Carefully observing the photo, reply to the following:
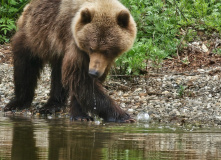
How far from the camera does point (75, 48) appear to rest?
666 cm

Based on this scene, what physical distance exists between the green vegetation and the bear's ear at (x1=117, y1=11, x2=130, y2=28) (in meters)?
2.63

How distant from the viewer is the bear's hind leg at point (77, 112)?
6848 millimetres

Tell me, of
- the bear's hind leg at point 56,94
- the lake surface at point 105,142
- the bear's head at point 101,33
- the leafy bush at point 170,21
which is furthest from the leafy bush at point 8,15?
the lake surface at point 105,142

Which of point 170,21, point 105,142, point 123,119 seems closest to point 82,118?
point 123,119

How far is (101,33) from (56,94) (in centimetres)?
223

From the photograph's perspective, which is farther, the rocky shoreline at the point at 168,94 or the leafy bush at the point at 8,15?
the leafy bush at the point at 8,15

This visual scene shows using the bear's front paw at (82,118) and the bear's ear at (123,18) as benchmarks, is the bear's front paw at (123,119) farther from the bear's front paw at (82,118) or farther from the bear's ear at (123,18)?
the bear's ear at (123,18)

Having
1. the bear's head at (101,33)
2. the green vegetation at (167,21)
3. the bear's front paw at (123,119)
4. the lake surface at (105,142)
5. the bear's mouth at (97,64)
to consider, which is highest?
the green vegetation at (167,21)

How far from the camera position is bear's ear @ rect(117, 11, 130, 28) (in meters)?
6.37

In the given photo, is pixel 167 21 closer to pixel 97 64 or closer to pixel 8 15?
pixel 8 15

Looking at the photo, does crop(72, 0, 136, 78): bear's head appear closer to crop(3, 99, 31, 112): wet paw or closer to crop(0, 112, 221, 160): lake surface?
crop(0, 112, 221, 160): lake surface

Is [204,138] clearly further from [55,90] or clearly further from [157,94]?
[55,90]

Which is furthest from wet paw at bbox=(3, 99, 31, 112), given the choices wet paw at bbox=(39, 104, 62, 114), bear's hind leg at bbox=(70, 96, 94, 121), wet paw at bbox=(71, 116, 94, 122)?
wet paw at bbox=(71, 116, 94, 122)

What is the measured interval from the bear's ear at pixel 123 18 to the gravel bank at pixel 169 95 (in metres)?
1.34
